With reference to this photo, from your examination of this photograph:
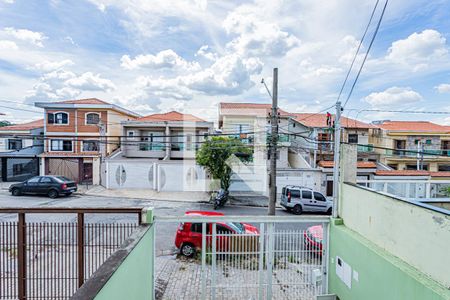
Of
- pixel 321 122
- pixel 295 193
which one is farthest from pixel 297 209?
pixel 321 122

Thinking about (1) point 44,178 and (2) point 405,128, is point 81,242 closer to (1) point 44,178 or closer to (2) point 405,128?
(1) point 44,178

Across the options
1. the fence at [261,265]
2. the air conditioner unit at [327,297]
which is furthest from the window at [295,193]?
the air conditioner unit at [327,297]

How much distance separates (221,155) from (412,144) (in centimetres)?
1827

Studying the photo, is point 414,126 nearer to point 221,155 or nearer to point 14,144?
point 221,155

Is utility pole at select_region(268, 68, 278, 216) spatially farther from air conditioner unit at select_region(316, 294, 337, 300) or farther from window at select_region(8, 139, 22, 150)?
window at select_region(8, 139, 22, 150)

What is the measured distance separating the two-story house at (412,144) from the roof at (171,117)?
51.8 ft

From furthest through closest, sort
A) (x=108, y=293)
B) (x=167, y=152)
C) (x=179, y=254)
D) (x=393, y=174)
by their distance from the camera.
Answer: (x=167, y=152)
(x=393, y=174)
(x=179, y=254)
(x=108, y=293)

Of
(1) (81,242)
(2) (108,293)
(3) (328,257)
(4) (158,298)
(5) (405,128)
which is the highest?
(5) (405,128)

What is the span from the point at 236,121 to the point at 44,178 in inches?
539

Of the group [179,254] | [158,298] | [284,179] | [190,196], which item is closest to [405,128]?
[284,179]

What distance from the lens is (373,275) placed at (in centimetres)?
464

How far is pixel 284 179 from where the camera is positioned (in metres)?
16.8

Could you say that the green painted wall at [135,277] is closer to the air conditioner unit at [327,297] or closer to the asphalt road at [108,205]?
the air conditioner unit at [327,297]

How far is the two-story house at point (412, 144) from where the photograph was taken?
21.9 m
